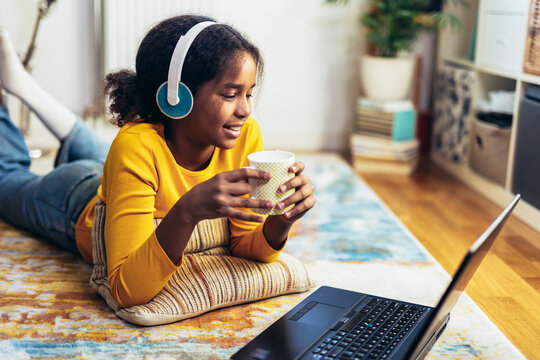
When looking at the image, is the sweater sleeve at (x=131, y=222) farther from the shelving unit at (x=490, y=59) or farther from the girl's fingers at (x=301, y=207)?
the shelving unit at (x=490, y=59)

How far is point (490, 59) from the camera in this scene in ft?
7.96

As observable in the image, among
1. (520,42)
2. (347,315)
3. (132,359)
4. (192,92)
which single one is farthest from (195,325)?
(520,42)

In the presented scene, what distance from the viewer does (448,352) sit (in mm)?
1190

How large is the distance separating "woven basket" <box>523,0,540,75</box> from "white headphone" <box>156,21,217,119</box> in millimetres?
1301

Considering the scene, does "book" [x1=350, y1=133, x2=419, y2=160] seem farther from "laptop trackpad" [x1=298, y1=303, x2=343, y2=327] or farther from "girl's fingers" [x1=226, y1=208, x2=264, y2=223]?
"girl's fingers" [x1=226, y1=208, x2=264, y2=223]

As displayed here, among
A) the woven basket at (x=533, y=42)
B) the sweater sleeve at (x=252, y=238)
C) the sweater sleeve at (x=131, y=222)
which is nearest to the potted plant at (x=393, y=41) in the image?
the woven basket at (x=533, y=42)

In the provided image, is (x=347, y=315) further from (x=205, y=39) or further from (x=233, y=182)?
(x=205, y=39)

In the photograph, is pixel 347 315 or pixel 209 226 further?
pixel 209 226

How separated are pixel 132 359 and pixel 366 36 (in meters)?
2.14

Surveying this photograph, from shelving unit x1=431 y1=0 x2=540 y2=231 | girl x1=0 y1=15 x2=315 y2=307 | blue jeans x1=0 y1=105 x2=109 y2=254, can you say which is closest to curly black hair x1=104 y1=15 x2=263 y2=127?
girl x1=0 y1=15 x2=315 y2=307

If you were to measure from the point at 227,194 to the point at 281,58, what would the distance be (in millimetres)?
2170

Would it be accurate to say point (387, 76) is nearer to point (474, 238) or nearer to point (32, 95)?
point (474, 238)

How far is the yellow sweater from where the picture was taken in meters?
1.16

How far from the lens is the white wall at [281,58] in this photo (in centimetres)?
292
